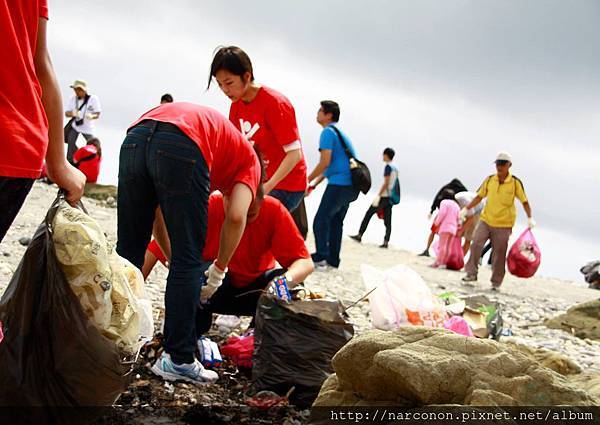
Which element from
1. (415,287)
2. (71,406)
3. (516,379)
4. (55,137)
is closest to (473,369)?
(516,379)

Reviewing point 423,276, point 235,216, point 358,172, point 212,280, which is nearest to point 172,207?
point 235,216

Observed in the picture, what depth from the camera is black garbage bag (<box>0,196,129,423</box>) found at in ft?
7.76

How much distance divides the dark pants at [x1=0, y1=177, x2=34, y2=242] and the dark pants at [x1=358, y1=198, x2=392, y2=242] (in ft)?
38.6

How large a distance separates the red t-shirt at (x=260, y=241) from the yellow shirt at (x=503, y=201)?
6386 millimetres

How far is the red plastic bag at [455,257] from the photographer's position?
1278 centimetres

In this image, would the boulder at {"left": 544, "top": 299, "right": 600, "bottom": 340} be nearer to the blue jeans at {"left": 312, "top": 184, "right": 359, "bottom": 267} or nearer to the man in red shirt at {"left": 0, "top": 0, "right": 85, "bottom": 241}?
the blue jeans at {"left": 312, "top": 184, "right": 359, "bottom": 267}

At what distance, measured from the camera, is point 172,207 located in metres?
3.37

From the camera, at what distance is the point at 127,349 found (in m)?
2.46

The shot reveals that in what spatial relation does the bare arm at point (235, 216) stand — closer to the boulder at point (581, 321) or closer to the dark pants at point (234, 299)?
the dark pants at point (234, 299)

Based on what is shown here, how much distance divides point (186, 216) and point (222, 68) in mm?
1367

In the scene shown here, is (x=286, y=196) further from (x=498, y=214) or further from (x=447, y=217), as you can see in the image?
(x=447, y=217)

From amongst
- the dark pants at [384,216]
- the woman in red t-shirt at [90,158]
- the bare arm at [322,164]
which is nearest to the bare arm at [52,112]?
the bare arm at [322,164]

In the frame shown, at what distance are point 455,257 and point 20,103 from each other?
37.9 feet

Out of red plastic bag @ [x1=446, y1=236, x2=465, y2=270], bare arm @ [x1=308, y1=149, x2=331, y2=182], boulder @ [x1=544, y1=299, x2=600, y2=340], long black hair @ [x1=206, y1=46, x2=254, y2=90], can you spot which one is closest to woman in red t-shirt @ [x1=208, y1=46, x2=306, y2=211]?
long black hair @ [x1=206, y1=46, x2=254, y2=90]
